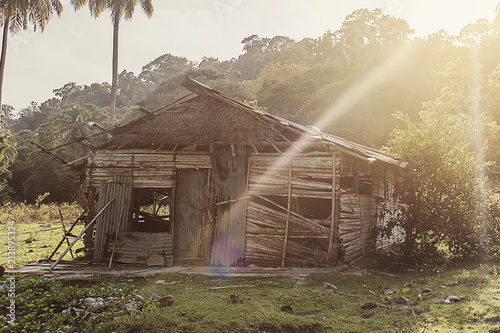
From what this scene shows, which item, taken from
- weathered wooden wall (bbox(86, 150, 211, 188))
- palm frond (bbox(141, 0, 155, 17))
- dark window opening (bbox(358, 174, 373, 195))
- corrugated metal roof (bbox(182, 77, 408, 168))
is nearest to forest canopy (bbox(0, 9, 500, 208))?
palm frond (bbox(141, 0, 155, 17))

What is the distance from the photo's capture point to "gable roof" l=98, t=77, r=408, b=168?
1080 centimetres

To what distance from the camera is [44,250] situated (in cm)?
1389

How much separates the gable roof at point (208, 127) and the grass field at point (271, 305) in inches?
150

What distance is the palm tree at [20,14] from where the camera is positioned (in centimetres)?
2258

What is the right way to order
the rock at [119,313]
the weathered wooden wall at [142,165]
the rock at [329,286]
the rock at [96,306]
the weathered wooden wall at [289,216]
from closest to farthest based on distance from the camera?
the rock at [119,313] < the rock at [96,306] < the rock at [329,286] < the weathered wooden wall at [289,216] < the weathered wooden wall at [142,165]

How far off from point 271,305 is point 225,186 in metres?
4.87

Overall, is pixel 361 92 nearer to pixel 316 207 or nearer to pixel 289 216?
pixel 316 207

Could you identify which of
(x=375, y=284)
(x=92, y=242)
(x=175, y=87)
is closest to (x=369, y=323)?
(x=375, y=284)

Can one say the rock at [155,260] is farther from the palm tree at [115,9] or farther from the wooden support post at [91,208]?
the palm tree at [115,9]

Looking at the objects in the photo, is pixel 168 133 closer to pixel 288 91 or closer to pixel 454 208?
pixel 454 208

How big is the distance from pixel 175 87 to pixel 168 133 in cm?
3501

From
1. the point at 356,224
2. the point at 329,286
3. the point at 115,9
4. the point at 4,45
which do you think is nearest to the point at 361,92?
the point at 115,9

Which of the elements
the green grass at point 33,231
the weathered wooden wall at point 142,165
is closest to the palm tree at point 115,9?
the green grass at point 33,231

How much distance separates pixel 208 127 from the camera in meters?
11.2
